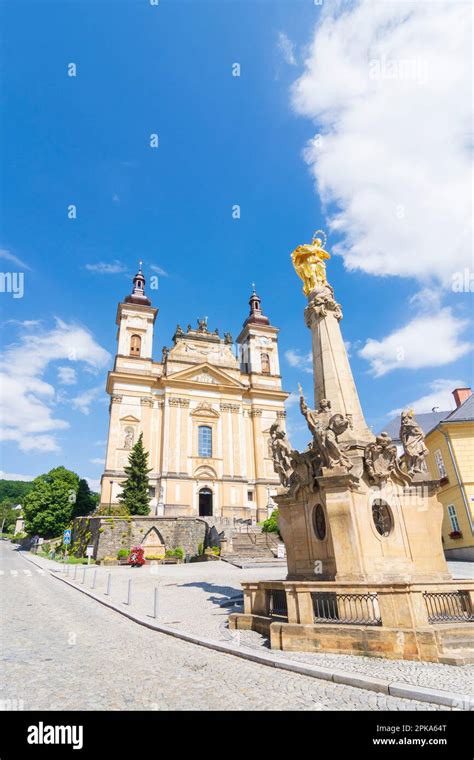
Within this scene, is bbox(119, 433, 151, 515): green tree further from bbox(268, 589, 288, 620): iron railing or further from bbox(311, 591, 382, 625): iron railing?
bbox(311, 591, 382, 625): iron railing

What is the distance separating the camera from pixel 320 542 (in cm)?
930

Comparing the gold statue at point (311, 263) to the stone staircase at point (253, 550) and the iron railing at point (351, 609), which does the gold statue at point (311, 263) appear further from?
the stone staircase at point (253, 550)

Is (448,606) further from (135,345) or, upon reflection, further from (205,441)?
(135,345)

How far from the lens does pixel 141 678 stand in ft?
19.0

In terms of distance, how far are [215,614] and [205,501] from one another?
33276 millimetres

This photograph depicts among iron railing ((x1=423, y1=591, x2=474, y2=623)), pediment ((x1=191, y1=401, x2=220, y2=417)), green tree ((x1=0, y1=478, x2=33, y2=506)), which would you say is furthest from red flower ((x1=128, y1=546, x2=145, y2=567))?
green tree ((x1=0, y1=478, x2=33, y2=506))

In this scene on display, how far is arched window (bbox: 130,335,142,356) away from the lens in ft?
157

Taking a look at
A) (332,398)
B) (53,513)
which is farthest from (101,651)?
(53,513)

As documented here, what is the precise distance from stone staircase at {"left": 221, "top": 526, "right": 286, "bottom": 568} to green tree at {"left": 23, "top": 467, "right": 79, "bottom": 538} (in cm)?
2715

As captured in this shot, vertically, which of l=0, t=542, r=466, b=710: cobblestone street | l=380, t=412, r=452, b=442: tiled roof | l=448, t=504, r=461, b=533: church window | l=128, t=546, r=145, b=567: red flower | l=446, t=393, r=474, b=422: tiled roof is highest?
l=380, t=412, r=452, b=442: tiled roof

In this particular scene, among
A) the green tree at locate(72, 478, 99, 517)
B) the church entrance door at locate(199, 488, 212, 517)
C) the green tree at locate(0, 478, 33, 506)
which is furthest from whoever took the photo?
the green tree at locate(0, 478, 33, 506)

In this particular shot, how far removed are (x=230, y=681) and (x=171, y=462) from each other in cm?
3787

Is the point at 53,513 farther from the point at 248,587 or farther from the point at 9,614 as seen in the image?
the point at 248,587

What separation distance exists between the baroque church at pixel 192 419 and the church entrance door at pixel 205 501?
10cm
